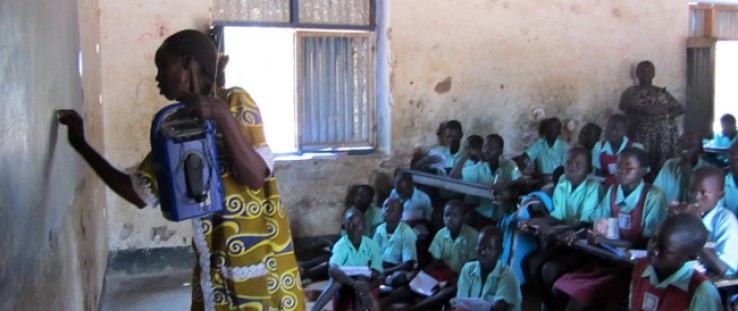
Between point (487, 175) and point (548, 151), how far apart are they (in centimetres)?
109

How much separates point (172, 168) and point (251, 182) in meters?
0.21

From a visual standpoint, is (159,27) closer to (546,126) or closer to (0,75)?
(546,126)

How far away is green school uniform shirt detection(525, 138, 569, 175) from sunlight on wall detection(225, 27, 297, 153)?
7.32 feet

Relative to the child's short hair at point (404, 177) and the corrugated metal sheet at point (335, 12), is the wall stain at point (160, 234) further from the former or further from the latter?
the corrugated metal sheet at point (335, 12)

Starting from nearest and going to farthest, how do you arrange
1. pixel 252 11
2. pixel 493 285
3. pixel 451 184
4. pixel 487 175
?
pixel 493 285 → pixel 451 184 → pixel 487 175 → pixel 252 11

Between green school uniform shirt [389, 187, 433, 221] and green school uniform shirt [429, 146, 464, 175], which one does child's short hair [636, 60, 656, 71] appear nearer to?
green school uniform shirt [429, 146, 464, 175]

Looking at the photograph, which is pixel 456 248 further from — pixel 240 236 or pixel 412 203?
pixel 240 236

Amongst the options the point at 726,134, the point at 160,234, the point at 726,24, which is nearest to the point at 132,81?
the point at 160,234

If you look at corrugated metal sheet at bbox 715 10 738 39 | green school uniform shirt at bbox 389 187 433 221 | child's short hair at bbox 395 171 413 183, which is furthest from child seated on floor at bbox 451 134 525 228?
corrugated metal sheet at bbox 715 10 738 39

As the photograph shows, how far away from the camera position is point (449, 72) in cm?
687

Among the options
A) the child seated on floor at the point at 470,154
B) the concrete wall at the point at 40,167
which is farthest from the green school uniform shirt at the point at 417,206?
the concrete wall at the point at 40,167

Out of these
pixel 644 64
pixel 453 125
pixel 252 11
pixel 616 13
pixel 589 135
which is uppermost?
pixel 616 13

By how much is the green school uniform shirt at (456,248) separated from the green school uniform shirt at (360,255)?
410mm

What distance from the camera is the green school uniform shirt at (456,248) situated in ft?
15.6
